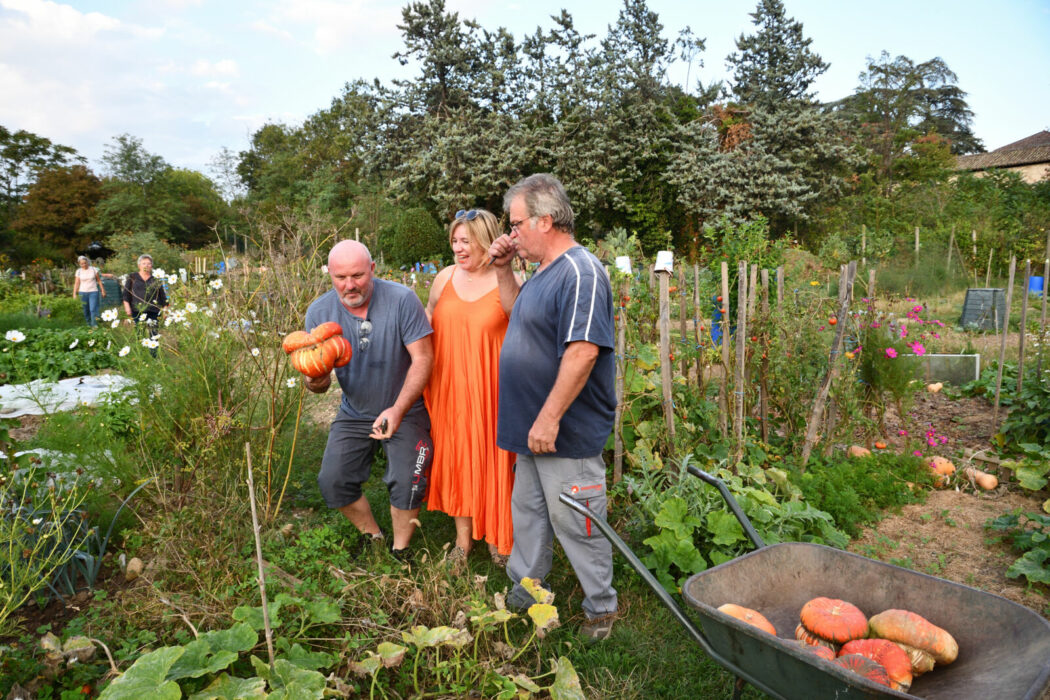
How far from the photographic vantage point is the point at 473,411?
300cm

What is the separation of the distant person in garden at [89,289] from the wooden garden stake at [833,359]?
10.3 m

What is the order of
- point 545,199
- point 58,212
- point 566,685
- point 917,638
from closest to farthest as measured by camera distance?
point 917,638, point 566,685, point 545,199, point 58,212

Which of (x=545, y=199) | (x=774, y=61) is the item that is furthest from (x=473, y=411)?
(x=774, y=61)

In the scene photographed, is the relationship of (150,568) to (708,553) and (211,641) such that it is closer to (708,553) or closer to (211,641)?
(211,641)

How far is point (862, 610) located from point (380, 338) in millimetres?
2169

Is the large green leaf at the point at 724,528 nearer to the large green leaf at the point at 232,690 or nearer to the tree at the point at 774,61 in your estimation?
the large green leaf at the point at 232,690

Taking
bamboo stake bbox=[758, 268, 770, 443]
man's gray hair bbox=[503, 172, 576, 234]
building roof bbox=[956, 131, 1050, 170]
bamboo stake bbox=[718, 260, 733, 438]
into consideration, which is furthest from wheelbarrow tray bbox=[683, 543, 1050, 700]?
building roof bbox=[956, 131, 1050, 170]

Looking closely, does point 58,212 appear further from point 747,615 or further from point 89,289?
point 747,615

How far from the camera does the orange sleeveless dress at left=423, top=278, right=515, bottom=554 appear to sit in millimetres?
2967

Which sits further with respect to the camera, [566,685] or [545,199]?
[545,199]

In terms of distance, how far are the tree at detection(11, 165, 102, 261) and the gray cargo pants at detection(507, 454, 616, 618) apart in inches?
1220

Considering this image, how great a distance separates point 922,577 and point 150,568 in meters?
2.79

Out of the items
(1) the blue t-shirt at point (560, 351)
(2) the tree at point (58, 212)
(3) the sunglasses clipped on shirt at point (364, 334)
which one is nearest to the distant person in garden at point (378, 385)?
(3) the sunglasses clipped on shirt at point (364, 334)

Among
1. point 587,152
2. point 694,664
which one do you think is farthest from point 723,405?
point 587,152
